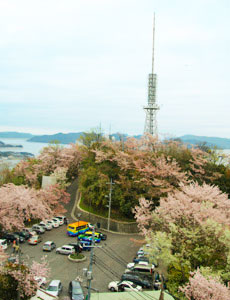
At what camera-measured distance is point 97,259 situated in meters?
17.5

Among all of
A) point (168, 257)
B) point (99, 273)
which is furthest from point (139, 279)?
point (168, 257)

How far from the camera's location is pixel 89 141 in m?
39.0

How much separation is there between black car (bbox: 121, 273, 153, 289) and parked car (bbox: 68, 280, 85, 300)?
105 inches

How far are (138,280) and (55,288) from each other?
452cm

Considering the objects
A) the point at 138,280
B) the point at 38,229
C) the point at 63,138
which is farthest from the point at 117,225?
the point at 63,138

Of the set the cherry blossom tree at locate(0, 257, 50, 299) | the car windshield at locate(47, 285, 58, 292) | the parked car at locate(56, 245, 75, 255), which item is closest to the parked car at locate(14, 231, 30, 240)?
the parked car at locate(56, 245, 75, 255)

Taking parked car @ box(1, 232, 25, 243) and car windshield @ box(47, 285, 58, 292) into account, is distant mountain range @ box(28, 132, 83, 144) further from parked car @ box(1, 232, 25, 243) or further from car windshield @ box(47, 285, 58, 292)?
car windshield @ box(47, 285, 58, 292)

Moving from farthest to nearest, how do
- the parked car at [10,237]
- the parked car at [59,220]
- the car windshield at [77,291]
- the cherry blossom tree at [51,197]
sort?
the cherry blossom tree at [51,197]
the parked car at [59,220]
the parked car at [10,237]
the car windshield at [77,291]

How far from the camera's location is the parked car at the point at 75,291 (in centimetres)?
1256

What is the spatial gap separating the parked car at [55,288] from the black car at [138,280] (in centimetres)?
357

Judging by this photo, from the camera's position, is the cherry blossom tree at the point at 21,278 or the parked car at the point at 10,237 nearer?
the cherry blossom tree at the point at 21,278

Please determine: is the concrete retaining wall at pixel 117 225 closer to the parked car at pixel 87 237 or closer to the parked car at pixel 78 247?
the parked car at pixel 87 237

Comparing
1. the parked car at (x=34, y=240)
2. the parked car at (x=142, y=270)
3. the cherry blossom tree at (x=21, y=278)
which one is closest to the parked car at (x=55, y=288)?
the cherry blossom tree at (x=21, y=278)

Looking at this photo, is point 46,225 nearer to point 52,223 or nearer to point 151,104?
point 52,223
